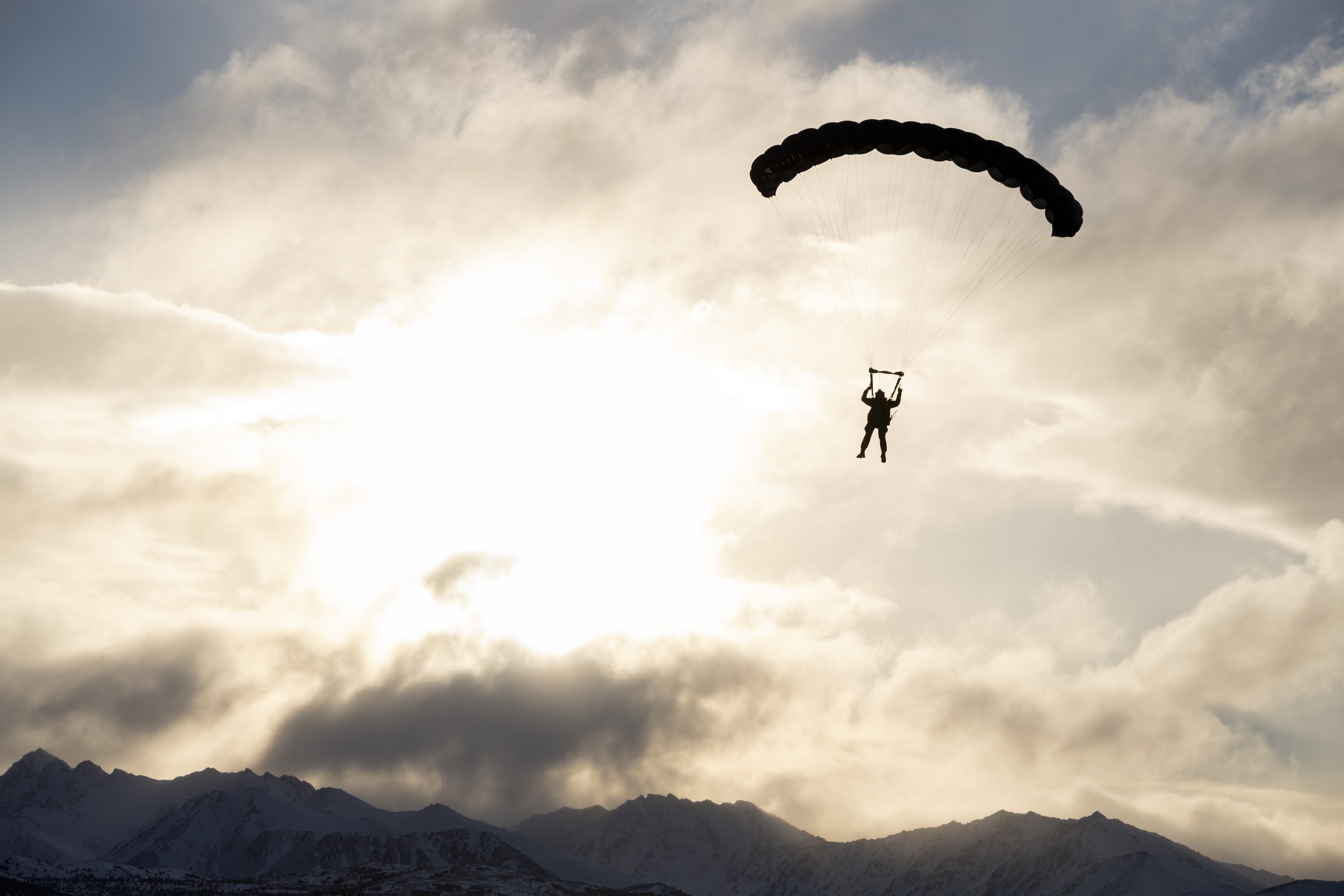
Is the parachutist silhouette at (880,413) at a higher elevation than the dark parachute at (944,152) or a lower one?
lower

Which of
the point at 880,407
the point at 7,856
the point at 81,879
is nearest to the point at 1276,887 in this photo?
the point at 880,407

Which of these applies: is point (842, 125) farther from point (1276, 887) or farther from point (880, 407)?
point (1276, 887)

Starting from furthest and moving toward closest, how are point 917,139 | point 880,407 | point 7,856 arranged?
point 7,856
point 880,407
point 917,139

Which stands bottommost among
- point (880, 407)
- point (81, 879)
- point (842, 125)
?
point (81, 879)

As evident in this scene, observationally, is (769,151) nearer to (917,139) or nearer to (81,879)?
(917,139)

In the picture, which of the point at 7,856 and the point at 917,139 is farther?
the point at 7,856

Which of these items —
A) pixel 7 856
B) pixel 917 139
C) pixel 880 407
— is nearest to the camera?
pixel 917 139

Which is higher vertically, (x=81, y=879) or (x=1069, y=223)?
(x=1069, y=223)

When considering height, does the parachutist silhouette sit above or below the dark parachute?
below
